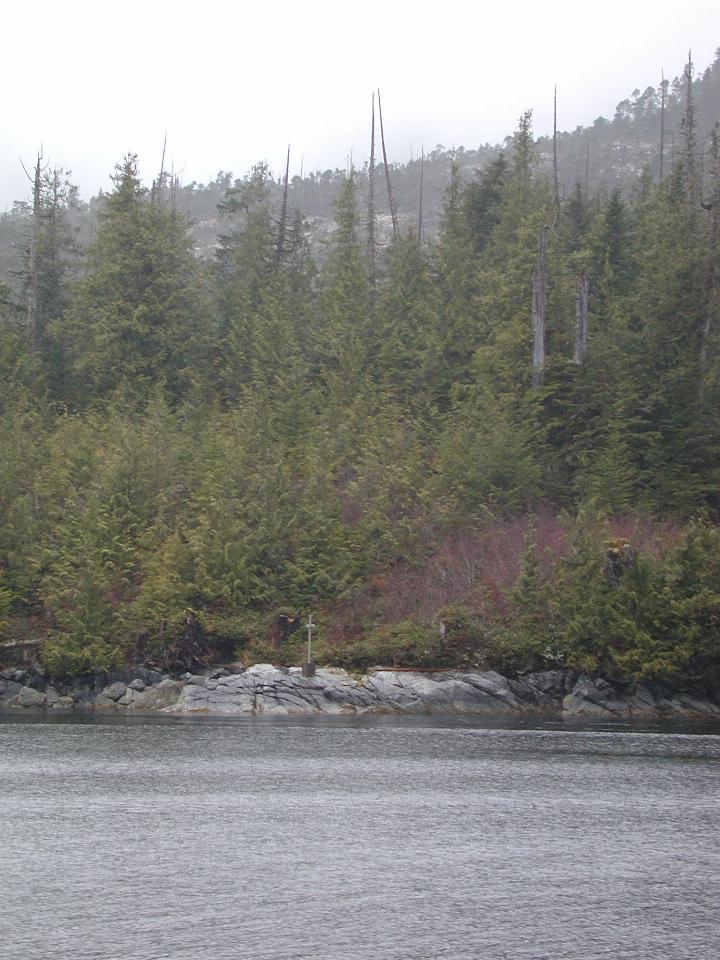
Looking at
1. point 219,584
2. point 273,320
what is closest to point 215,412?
point 273,320

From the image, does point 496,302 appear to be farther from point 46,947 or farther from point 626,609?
point 46,947

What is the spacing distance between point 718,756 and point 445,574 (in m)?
18.1

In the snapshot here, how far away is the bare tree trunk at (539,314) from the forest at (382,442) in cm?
14

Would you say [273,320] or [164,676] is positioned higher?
→ [273,320]

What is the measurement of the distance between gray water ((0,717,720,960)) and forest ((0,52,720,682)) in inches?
367

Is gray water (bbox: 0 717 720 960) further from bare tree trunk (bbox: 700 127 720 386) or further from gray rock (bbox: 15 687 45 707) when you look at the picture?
bare tree trunk (bbox: 700 127 720 386)

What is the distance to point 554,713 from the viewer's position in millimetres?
42062

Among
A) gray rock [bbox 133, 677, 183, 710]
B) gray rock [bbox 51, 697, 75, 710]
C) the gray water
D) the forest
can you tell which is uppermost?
the forest

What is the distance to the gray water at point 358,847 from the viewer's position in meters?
16.2

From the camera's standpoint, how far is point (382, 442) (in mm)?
55188

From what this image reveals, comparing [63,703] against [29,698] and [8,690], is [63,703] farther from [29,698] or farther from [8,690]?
[8,690]

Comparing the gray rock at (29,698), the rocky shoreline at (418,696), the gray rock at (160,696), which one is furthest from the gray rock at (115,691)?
the gray rock at (29,698)

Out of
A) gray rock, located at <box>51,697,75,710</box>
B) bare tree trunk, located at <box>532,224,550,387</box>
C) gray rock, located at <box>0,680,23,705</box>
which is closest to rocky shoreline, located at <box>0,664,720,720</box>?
gray rock, located at <box>51,697,75,710</box>

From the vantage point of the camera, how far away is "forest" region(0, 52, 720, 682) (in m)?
44.3
